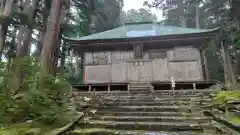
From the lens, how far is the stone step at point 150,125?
4.86 meters

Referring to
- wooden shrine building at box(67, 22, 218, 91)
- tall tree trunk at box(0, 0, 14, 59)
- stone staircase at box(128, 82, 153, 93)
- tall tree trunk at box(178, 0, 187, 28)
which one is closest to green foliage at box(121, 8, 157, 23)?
tall tree trunk at box(178, 0, 187, 28)

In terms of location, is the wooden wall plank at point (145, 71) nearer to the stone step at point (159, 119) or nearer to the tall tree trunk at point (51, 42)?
the tall tree trunk at point (51, 42)

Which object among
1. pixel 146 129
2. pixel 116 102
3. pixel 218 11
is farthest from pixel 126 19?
pixel 146 129

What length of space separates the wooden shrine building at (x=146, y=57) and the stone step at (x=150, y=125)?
7.88 metres

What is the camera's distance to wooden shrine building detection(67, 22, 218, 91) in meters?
13.1

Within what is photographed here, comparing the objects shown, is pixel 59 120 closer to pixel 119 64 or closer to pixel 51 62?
pixel 51 62

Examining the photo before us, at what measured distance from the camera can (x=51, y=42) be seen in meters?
7.34

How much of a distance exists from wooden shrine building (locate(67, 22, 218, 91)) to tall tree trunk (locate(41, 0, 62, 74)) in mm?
6029

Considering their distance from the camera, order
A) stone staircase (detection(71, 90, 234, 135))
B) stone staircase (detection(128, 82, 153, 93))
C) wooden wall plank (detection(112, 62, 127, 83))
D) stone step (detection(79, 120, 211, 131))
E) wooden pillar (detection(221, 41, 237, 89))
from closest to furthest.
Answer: stone staircase (detection(71, 90, 234, 135)) < stone step (detection(79, 120, 211, 131)) < stone staircase (detection(128, 82, 153, 93)) < wooden wall plank (detection(112, 62, 127, 83)) < wooden pillar (detection(221, 41, 237, 89))

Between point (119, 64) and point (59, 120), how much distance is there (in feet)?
30.8

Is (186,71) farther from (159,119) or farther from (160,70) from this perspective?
(159,119)

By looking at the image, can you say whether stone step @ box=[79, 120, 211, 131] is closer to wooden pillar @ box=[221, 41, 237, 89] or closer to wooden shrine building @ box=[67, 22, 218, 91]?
wooden shrine building @ box=[67, 22, 218, 91]

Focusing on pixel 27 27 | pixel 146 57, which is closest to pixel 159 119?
pixel 146 57

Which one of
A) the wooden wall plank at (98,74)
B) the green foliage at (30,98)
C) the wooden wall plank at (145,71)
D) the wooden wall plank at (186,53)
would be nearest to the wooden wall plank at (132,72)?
the wooden wall plank at (145,71)
